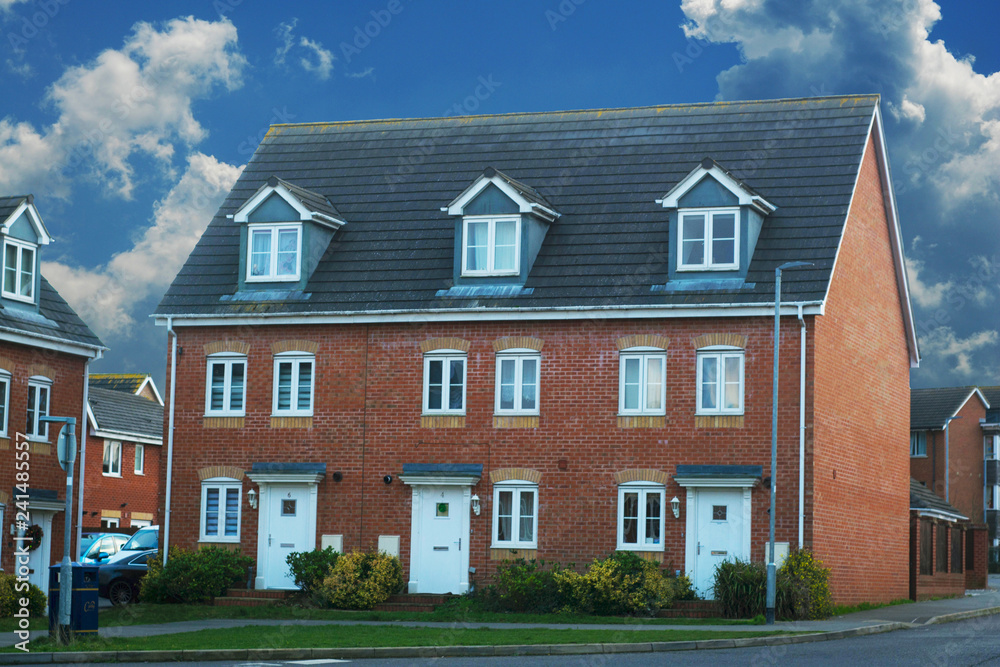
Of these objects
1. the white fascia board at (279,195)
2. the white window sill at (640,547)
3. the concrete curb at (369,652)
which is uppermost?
the white fascia board at (279,195)

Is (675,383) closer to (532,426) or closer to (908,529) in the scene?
(532,426)

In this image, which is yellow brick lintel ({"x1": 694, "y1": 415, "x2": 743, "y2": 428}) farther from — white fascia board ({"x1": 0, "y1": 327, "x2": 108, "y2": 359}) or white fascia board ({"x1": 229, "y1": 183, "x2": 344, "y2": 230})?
white fascia board ({"x1": 0, "y1": 327, "x2": 108, "y2": 359})

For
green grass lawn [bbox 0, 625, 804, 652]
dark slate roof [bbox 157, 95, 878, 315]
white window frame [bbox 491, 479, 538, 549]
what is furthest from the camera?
dark slate roof [bbox 157, 95, 878, 315]

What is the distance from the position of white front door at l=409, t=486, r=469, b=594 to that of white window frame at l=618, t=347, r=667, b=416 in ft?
13.6

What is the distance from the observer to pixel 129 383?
66.7m

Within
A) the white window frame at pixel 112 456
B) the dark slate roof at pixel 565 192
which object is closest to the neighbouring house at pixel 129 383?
the white window frame at pixel 112 456

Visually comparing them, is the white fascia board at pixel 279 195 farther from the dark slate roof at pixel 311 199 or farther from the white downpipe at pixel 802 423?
the white downpipe at pixel 802 423

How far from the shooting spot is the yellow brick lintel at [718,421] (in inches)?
1105

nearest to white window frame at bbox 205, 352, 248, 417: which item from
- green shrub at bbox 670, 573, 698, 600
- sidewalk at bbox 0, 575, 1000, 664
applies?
sidewalk at bbox 0, 575, 1000, 664

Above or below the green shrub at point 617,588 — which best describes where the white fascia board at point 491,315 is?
above

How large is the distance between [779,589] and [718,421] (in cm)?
397

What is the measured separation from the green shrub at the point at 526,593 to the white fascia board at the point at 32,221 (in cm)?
1386

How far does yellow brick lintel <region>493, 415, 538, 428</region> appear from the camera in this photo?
1160 inches

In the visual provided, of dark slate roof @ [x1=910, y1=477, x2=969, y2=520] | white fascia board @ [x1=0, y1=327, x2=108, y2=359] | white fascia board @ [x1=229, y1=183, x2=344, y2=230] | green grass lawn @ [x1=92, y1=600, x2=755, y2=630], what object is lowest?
green grass lawn @ [x1=92, y1=600, x2=755, y2=630]
